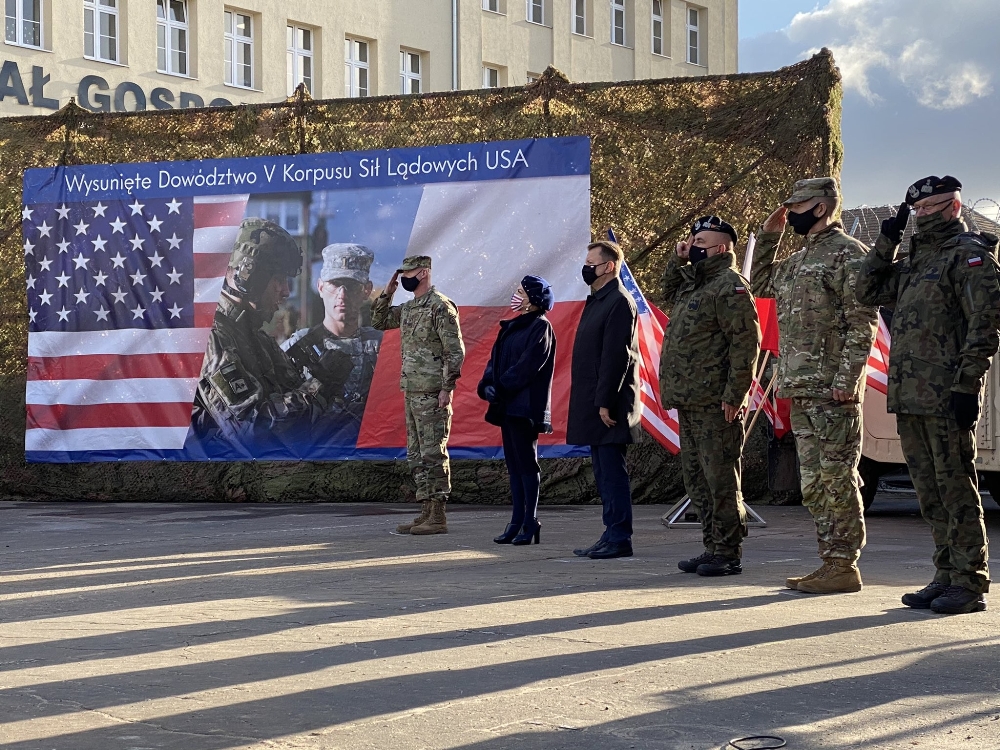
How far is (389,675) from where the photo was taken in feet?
15.5

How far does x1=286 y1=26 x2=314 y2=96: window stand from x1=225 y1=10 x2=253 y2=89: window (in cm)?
94

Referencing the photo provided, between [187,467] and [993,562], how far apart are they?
24.7ft

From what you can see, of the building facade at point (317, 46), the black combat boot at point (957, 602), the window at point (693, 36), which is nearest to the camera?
the black combat boot at point (957, 602)

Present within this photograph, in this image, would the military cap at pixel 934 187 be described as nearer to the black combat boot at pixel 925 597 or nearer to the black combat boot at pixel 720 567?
the black combat boot at pixel 925 597

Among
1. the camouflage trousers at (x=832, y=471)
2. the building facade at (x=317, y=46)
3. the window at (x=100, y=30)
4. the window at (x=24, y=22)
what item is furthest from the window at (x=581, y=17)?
the camouflage trousers at (x=832, y=471)

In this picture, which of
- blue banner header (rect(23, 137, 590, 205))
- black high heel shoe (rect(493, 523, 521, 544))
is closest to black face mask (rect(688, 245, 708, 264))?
black high heel shoe (rect(493, 523, 521, 544))

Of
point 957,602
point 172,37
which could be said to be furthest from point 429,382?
point 172,37

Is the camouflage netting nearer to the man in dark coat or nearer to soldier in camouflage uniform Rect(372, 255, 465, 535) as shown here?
soldier in camouflage uniform Rect(372, 255, 465, 535)

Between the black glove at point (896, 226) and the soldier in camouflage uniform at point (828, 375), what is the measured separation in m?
0.32

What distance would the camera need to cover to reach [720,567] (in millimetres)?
7215

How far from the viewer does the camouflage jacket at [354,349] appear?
1256cm

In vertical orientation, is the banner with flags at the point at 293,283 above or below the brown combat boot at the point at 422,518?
above

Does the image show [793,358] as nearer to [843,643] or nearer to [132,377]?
[843,643]

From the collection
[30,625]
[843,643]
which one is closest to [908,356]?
[843,643]
